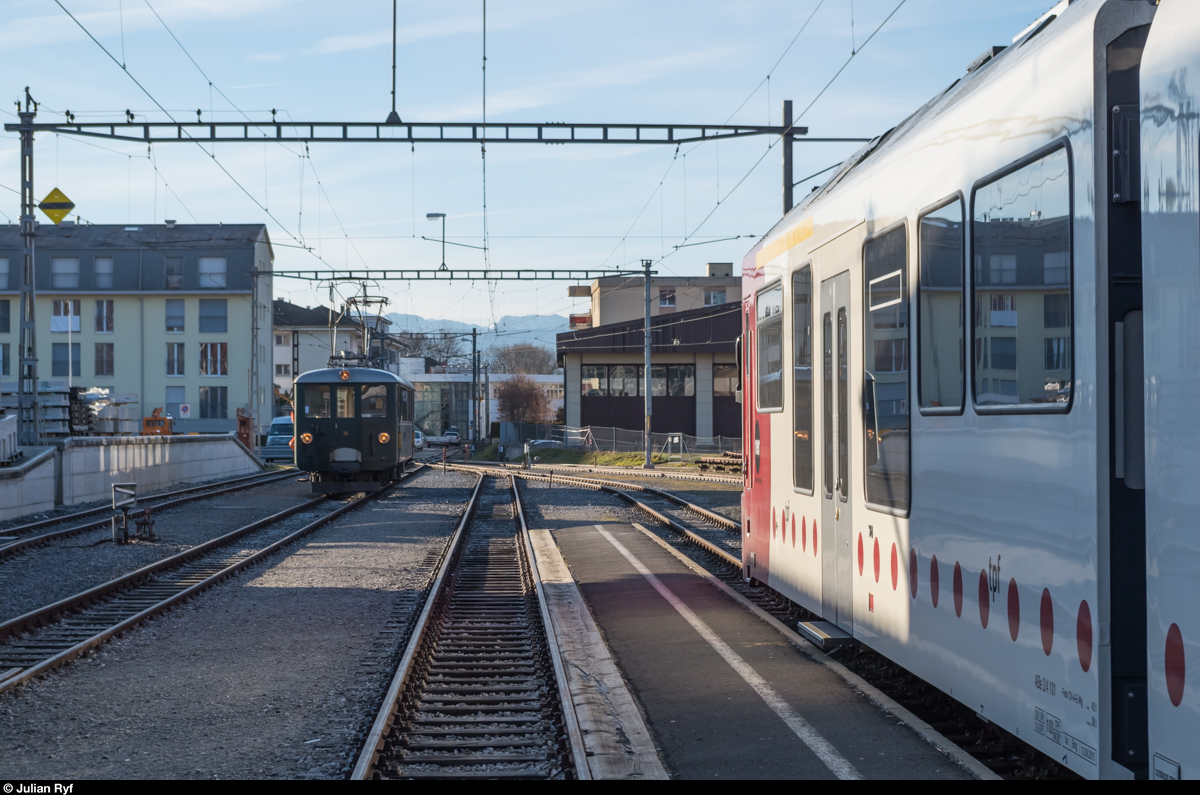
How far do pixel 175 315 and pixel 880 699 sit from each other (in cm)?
A: 6341

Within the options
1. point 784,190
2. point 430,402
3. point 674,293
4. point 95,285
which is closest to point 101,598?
point 784,190

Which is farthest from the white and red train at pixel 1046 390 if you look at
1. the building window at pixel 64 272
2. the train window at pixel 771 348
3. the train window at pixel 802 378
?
the building window at pixel 64 272

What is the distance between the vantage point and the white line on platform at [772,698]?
598 centimetres

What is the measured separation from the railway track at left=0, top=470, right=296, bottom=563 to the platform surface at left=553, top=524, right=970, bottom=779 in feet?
29.2

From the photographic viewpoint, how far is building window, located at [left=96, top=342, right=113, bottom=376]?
64.8m

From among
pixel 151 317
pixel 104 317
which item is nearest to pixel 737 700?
pixel 151 317

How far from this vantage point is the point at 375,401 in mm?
29359

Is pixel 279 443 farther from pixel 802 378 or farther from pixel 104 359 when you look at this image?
pixel 802 378

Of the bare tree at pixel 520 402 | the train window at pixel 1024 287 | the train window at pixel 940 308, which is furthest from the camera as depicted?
the bare tree at pixel 520 402

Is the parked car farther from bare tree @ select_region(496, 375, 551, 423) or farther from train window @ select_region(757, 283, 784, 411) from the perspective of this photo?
train window @ select_region(757, 283, 784, 411)

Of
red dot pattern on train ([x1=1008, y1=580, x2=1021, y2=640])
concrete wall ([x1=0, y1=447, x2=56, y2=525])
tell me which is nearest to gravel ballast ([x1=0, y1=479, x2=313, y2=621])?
concrete wall ([x1=0, y1=447, x2=56, y2=525])

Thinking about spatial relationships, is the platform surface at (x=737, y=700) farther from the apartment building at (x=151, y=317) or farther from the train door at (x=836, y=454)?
the apartment building at (x=151, y=317)

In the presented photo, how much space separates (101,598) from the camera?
12.3m

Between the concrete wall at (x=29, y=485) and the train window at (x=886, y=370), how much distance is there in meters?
18.5
